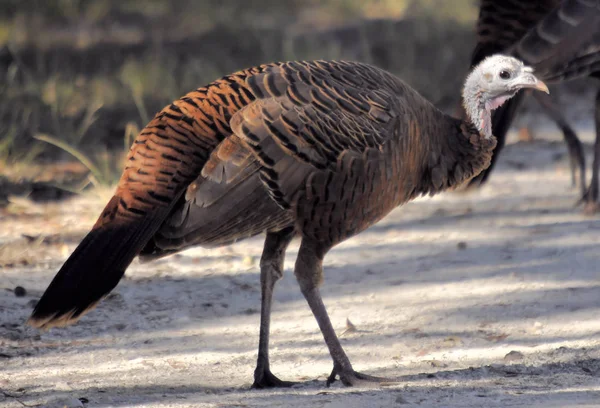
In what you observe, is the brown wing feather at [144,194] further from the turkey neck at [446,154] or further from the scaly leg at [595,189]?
the scaly leg at [595,189]

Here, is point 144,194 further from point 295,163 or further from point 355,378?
point 355,378

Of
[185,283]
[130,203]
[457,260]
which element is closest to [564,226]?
[457,260]

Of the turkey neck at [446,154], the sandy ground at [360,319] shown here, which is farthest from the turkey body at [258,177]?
the sandy ground at [360,319]

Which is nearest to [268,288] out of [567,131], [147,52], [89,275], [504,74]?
[89,275]

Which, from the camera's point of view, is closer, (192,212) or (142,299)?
(192,212)

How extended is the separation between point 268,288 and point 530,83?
4.92ft

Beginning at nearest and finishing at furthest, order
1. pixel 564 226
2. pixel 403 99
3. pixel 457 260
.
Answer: pixel 403 99, pixel 457 260, pixel 564 226

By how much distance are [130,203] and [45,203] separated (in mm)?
3369

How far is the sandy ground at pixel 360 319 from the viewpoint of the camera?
398 centimetres

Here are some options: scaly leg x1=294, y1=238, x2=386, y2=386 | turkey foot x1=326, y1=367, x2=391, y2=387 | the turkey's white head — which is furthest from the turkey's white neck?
turkey foot x1=326, y1=367, x2=391, y2=387

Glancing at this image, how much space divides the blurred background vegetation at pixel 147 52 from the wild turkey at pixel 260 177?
113 inches

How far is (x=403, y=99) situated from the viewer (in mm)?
4258

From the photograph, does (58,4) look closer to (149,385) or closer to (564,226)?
(564,226)

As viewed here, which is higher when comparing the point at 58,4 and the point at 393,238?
the point at 58,4
